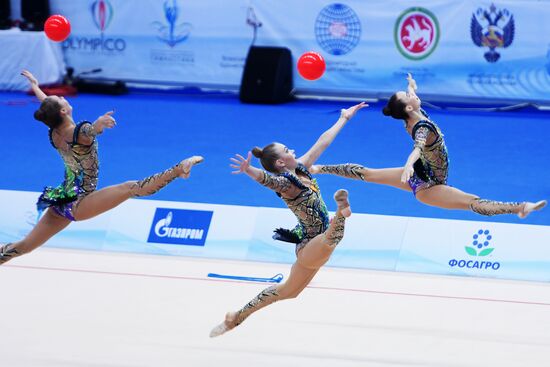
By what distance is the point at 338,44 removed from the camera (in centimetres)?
1469

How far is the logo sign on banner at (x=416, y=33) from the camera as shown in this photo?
14289mm

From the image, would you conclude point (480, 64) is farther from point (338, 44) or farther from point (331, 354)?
point (331, 354)

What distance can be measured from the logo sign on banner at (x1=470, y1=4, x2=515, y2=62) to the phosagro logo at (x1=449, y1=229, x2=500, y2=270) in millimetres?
6140

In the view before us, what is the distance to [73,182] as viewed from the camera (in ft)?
22.5

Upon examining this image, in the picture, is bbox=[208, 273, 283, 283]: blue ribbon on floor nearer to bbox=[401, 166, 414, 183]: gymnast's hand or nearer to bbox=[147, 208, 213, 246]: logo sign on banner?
bbox=[147, 208, 213, 246]: logo sign on banner

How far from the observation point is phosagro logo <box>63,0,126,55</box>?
15586 millimetres

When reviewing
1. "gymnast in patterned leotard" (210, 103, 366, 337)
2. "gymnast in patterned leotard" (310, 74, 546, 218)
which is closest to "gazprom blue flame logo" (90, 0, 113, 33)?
"gymnast in patterned leotard" (310, 74, 546, 218)

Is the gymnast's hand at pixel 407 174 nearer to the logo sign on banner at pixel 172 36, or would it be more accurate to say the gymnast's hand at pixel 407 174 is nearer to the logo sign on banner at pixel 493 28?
the logo sign on banner at pixel 493 28

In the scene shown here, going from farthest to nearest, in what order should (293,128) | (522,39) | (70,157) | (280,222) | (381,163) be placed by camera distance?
(522,39), (293,128), (381,163), (280,222), (70,157)

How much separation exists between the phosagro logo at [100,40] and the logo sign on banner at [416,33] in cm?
463

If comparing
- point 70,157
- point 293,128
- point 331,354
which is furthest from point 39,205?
point 293,128

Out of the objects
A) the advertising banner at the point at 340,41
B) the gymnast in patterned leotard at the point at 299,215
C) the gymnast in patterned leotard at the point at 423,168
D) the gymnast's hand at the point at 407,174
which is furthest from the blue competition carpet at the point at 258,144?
the gymnast's hand at the point at 407,174

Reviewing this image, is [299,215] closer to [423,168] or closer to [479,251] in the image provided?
[423,168]

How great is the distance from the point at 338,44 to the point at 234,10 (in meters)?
1.81
